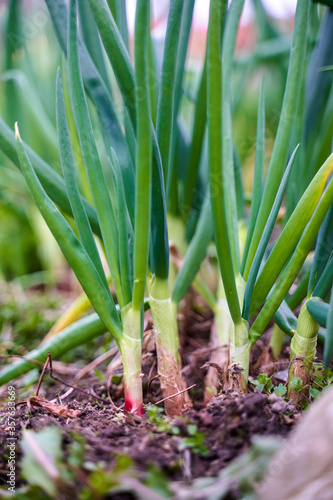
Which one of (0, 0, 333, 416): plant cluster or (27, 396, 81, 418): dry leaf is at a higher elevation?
(0, 0, 333, 416): plant cluster

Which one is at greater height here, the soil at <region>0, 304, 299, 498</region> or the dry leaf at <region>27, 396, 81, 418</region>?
the soil at <region>0, 304, 299, 498</region>

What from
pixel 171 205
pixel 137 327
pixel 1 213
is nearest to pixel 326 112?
pixel 171 205

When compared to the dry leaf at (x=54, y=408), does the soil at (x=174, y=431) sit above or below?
above

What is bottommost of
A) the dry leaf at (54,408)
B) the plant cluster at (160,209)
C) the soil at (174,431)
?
the dry leaf at (54,408)

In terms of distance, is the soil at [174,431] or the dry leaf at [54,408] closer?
the soil at [174,431]

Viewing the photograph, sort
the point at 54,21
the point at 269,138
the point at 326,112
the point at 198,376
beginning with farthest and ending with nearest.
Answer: the point at 269,138, the point at 326,112, the point at 198,376, the point at 54,21

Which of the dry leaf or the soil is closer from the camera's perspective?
the soil

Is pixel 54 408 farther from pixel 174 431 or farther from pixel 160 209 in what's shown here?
pixel 160 209

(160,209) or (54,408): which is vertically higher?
(160,209)

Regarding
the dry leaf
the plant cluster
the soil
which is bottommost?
the dry leaf

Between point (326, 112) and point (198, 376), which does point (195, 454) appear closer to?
point (198, 376)

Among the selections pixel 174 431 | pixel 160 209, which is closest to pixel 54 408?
pixel 174 431
